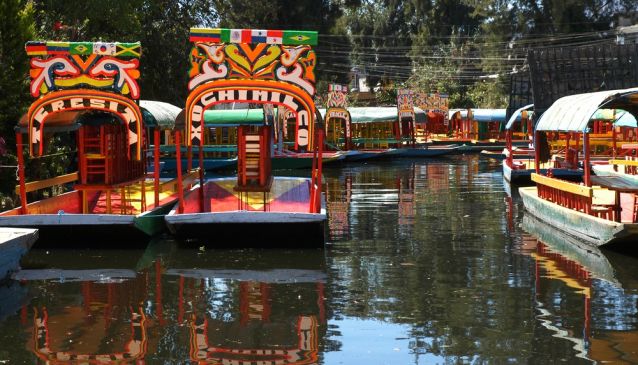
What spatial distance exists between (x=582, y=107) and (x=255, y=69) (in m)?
5.42

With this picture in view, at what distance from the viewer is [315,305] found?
479 inches

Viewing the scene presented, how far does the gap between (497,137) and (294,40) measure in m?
48.2

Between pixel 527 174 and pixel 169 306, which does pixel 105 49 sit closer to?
pixel 169 306

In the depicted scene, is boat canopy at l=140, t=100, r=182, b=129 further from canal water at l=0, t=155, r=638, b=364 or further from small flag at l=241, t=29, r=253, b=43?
small flag at l=241, t=29, r=253, b=43

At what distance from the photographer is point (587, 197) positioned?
640 inches

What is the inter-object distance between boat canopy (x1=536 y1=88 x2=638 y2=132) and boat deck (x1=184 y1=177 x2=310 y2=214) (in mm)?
4664

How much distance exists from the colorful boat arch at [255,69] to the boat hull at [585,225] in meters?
4.48

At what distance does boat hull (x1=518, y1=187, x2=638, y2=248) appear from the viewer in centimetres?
1465

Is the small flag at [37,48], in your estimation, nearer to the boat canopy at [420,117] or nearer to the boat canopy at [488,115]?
the boat canopy at [420,117]

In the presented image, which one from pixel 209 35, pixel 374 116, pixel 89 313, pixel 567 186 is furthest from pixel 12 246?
pixel 374 116

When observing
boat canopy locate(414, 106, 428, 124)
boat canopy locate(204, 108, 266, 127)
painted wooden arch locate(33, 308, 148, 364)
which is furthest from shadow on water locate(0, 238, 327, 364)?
boat canopy locate(414, 106, 428, 124)

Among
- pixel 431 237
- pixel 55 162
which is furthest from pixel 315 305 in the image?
pixel 55 162

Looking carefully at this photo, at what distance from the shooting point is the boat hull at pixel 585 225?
1465 cm

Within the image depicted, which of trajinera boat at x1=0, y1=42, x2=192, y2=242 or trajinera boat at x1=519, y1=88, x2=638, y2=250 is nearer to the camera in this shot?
trajinera boat at x1=519, y1=88, x2=638, y2=250
